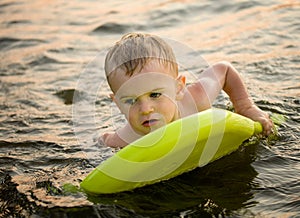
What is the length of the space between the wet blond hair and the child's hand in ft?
2.41

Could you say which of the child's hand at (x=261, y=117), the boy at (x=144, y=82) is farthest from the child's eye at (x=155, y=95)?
the child's hand at (x=261, y=117)

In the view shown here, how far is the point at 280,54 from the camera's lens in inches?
221

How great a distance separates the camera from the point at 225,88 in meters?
4.25

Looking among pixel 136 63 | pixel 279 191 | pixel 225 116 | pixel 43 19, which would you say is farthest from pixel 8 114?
pixel 43 19

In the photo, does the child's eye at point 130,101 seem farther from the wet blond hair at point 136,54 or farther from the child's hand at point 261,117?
the child's hand at point 261,117

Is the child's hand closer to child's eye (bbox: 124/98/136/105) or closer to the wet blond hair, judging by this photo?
the wet blond hair

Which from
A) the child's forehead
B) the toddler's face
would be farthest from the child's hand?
the child's forehead

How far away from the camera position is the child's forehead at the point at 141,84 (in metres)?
3.41

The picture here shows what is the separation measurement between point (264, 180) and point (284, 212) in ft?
1.37

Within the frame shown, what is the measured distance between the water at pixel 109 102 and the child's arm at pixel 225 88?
0.26m

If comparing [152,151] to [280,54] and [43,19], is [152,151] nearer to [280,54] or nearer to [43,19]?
[280,54]

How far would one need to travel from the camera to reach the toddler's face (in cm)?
342

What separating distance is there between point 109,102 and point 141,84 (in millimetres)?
1748

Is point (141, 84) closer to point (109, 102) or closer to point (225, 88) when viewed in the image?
point (225, 88)
